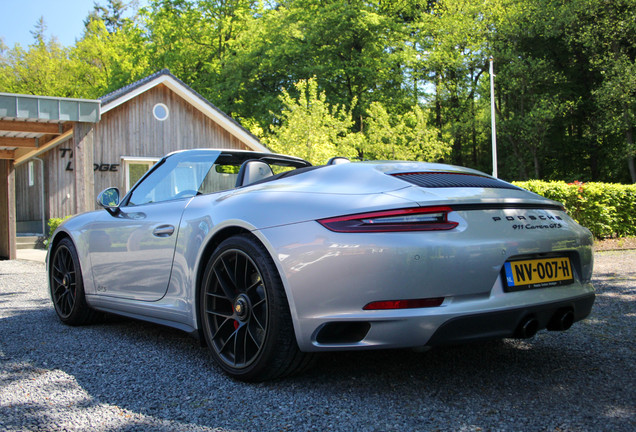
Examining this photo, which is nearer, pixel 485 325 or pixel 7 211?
pixel 485 325

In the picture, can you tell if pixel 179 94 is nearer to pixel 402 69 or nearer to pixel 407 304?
pixel 407 304

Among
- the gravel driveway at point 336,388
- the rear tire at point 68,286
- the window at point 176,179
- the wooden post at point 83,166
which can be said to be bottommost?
the gravel driveway at point 336,388

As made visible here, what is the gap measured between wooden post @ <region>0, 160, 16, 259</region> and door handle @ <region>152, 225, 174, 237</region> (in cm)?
1166

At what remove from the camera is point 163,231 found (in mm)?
3506

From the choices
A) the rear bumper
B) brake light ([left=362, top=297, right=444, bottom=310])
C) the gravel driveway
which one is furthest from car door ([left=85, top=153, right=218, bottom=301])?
the rear bumper

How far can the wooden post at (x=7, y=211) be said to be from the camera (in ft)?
43.8

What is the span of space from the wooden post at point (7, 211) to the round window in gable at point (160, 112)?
20.7ft

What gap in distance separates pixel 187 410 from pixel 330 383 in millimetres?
746

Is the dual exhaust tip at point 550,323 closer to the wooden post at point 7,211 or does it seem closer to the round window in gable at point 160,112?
the wooden post at point 7,211

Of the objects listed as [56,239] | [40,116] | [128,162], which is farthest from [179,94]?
[56,239]

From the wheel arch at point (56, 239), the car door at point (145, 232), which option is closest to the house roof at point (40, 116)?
the wheel arch at point (56, 239)

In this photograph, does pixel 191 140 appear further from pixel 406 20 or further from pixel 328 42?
pixel 406 20

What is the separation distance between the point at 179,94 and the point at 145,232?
16.7 m

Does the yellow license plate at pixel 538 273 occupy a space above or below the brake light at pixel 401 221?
below
